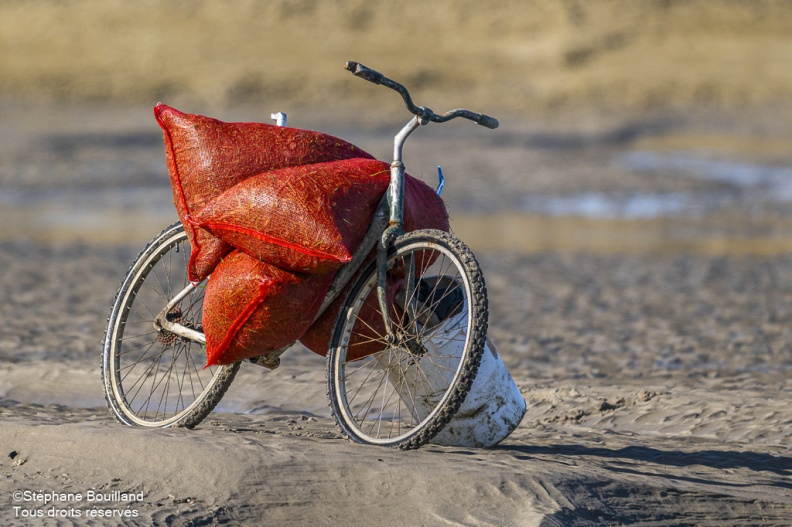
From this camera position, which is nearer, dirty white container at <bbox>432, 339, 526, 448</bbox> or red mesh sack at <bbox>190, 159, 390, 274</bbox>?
red mesh sack at <bbox>190, 159, 390, 274</bbox>

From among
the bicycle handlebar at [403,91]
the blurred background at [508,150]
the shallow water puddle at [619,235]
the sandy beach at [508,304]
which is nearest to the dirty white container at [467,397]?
the sandy beach at [508,304]

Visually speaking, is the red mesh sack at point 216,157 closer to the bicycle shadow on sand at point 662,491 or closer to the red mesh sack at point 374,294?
the red mesh sack at point 374,294

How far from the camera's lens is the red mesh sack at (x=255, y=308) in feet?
15.3

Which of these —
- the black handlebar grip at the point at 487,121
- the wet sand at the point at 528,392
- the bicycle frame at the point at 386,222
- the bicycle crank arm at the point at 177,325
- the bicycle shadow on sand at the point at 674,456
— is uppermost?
the black handlebar grip at the point at 487,121

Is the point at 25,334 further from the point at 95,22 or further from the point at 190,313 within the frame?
the point at 95,22

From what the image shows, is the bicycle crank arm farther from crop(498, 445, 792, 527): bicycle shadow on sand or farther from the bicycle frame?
crop(498, 445, 792, 527): bicycle shadow on sand

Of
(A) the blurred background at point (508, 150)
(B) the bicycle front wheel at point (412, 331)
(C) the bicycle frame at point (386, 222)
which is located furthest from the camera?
(A) the blurred background at point (508, 150)

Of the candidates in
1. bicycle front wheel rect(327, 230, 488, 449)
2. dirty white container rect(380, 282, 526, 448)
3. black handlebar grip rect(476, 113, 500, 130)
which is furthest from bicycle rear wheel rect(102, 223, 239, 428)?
black handlebar grip rect(476, 113, 500, 130)

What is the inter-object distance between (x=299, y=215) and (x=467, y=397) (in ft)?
3.21

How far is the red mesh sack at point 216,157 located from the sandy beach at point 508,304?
2.62ft

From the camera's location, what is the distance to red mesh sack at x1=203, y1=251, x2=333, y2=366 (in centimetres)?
468

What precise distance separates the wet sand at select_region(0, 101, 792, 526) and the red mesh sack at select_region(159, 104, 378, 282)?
2.66 ft

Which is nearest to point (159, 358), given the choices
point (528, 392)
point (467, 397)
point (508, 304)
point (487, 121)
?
point (467, 397)

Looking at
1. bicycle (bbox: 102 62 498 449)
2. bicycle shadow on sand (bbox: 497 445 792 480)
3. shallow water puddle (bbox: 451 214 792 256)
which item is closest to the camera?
bicycle (bbox: 102 62 498 449)
